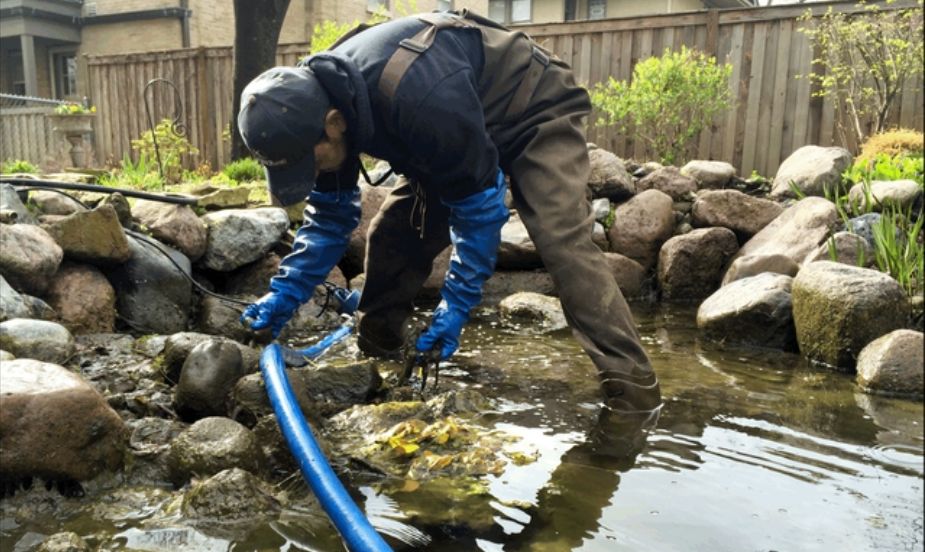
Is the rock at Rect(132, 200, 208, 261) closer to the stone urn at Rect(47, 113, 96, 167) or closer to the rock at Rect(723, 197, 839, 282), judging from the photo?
the rock at Rect(723, 197, 839, 282)

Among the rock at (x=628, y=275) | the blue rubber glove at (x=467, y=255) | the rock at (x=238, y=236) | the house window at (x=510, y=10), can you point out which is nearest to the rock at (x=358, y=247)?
the rock at (x=238, y=236)

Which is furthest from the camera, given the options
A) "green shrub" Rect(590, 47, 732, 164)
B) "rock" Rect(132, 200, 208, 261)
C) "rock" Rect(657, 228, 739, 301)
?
"green shrub" Rect(590, 47, 732, 164)

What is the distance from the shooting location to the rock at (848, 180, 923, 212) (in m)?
5.20

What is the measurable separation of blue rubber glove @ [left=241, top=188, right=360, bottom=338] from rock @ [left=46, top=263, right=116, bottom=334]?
5.43 ft

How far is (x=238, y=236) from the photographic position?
18.5 feet

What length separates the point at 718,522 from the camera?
2.54m

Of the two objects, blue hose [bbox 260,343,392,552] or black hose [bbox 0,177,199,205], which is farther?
black hose [bbox 0,177,199,205]

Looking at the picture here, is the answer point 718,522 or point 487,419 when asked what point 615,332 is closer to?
point 487,419

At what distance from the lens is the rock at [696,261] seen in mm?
6426

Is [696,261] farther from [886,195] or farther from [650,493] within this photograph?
[650,493]

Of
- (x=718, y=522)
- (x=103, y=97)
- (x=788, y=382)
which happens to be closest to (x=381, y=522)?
(x=718, y=522)

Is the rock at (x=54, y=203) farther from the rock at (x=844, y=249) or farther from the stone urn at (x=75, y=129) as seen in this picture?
the stone urn at (x=75, y=129)

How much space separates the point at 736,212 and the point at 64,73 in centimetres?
1933

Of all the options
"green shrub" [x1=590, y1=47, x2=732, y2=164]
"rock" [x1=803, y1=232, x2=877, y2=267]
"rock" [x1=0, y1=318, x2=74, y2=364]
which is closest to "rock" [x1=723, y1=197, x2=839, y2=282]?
"rock" [x1=803, y1=232, x2=877, y2=267]
